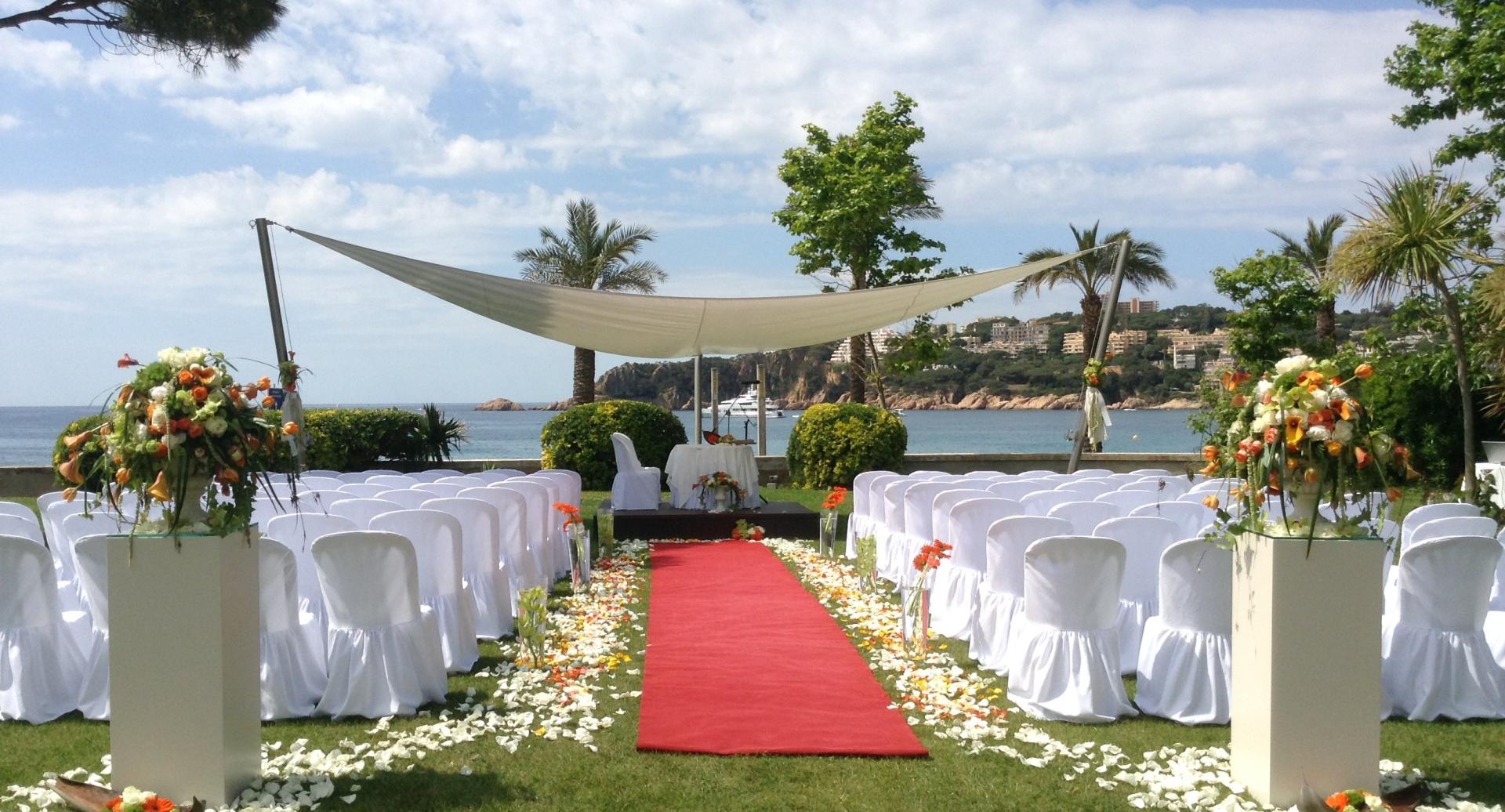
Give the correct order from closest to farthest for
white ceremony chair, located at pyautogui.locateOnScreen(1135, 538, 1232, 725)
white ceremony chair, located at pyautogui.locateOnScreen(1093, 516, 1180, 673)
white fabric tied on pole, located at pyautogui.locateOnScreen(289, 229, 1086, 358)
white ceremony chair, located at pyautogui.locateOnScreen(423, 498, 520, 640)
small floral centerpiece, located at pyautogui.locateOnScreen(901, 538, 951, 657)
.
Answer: white ceremony chair, located at pyautogui.locateOnScreen(1135, 538, 1232, 725) < white ceremony chair, located at pyautogui.locateOnScreen(1093, 516, 1180, 673) < small floral centerpiece, located at pyautogui.locateOnScreen(901, 538, 951, 657) < white ceremony chair, located at pyautogui.locateOnScreen(423, 498, 520, 640) < white fabric tied on pole, located at pyautogui.locateOnScreen(289, 229, 1086, 358)

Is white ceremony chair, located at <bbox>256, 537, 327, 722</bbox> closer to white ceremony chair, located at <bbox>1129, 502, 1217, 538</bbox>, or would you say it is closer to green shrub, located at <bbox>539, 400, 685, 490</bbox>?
white ceremony chair, located at <bbox>1129, 502, 1217, 538</bbox>

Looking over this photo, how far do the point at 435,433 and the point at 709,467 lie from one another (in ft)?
18.8

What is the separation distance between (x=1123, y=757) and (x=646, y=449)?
12430mm

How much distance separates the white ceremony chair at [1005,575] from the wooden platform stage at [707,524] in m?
5.74

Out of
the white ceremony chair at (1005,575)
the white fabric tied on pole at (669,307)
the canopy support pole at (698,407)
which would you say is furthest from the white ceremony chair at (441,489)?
the canopy support pole at (698,407)

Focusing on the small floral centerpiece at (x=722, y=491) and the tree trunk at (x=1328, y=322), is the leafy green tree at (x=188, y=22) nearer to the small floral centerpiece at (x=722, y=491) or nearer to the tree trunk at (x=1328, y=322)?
the small floral centerpiece at (x=722, y=491)

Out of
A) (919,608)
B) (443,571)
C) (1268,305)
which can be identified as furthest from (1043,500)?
(1268,305)

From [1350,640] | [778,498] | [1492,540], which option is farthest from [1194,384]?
[1350,640]

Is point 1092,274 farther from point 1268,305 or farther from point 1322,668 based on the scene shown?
point 1322,668

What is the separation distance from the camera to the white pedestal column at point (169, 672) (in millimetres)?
3711

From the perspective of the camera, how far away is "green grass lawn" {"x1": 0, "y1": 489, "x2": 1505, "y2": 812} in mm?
3887

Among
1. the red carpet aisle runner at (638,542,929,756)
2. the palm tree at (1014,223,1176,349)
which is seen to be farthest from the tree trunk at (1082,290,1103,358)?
the red carpet aisle runner at (638,542,929,756)

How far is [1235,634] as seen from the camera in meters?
4.13

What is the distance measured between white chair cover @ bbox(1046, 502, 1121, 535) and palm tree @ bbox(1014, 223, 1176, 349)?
15.3 meters
